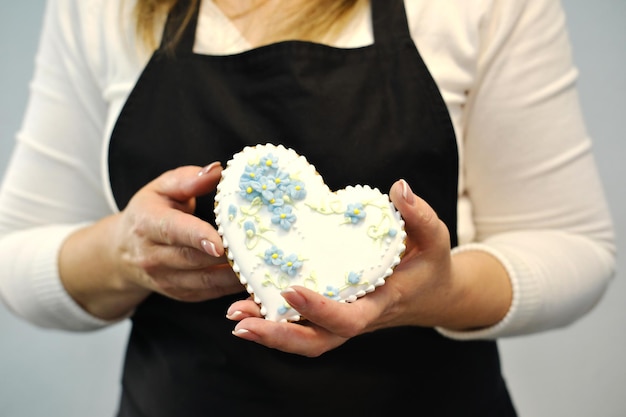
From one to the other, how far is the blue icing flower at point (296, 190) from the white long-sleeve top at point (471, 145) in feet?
0.72

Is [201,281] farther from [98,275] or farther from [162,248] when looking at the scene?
[98,275]

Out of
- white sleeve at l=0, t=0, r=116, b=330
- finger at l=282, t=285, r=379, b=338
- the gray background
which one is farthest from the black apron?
the gray background

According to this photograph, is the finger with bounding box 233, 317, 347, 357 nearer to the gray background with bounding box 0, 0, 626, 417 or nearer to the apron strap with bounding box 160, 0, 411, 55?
the apron strap with bounding box 160, 0, 411, 55

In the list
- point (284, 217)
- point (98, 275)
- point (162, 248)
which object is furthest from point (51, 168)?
point (284, 217)

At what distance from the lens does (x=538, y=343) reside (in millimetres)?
1346

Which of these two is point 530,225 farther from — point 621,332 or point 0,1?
point 0,1

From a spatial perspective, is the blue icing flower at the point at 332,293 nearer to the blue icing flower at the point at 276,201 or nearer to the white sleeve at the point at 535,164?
the blue icing flower at the point at 276,201

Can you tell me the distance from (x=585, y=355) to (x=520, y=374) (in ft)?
0.47

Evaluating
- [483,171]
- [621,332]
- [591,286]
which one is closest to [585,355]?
[621,332]

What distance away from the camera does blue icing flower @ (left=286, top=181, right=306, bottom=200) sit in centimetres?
59

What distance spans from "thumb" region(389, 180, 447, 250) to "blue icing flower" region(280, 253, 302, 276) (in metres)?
0.11

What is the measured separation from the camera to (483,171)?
75cm

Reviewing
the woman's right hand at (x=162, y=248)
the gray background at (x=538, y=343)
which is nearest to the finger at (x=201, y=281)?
the woman's right hand at (x=162, y=248)

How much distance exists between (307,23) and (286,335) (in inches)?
15.9
